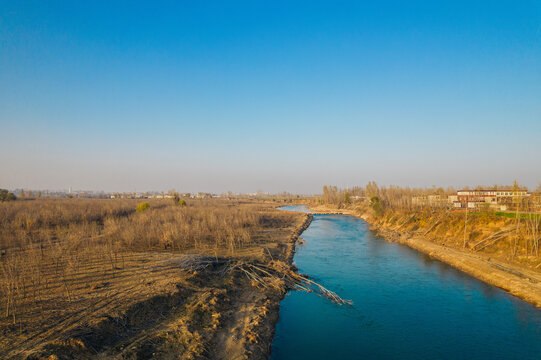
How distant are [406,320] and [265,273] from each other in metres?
6.73

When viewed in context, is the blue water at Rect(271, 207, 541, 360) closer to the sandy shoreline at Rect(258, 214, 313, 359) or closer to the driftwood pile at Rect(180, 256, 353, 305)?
the sandy shoreline at Rect(258, 214, 313, 359)

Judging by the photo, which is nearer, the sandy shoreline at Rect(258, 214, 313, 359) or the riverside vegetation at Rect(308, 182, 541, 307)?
the sandy shoreline at Rect(258, 214, 313, 359)

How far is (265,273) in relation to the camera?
48.1 feet

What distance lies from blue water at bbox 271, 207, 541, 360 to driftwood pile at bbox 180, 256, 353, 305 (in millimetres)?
519

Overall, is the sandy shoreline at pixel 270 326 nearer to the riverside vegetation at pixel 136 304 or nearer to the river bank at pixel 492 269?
the riverside vegetation at pixel 136 304

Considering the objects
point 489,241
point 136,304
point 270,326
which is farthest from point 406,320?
point 489,241

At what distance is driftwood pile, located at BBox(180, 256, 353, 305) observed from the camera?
13.3 metres

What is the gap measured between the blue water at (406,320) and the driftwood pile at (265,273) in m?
0.52

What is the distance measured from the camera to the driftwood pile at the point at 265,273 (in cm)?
1327

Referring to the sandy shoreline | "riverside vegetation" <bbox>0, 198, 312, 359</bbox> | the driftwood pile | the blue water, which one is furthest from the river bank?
the sandy shoreline

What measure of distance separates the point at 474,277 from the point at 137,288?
17903mm

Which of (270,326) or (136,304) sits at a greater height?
(136,304)

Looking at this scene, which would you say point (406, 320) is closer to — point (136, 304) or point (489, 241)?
point (136, 304)

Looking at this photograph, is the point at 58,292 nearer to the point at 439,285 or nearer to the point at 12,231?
the point at 12,231
